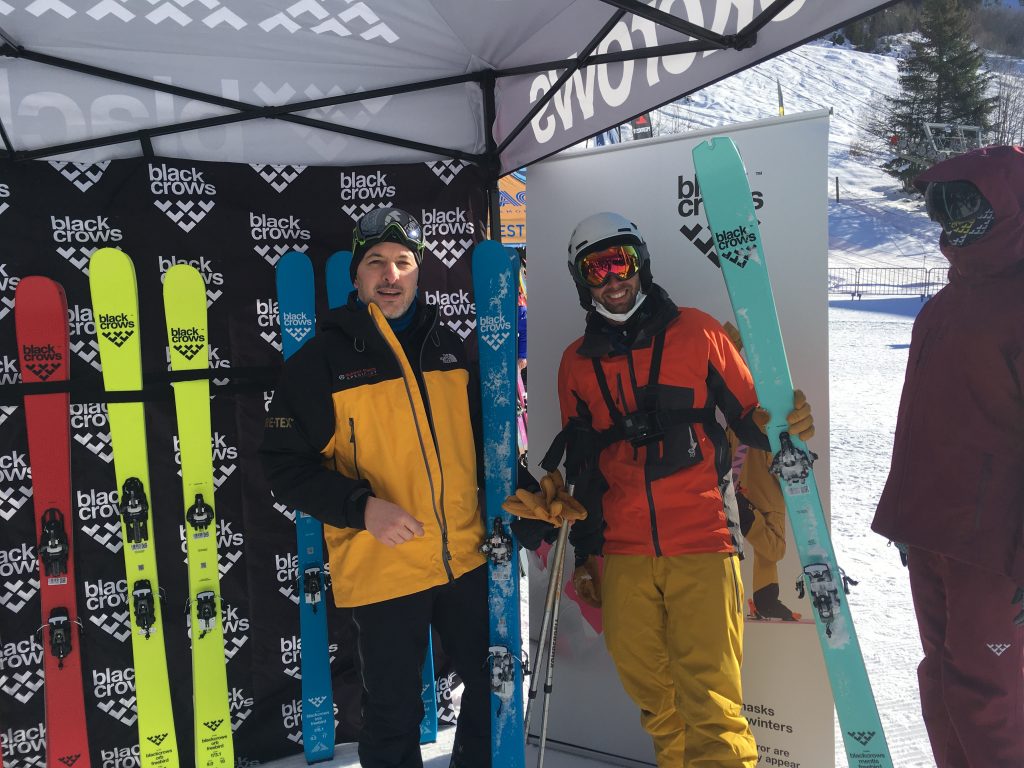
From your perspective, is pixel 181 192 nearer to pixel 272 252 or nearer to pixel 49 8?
pixel 272 252

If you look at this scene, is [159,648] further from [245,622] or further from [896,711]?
[896,711]

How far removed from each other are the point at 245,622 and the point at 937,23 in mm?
44696

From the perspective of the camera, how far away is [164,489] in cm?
260

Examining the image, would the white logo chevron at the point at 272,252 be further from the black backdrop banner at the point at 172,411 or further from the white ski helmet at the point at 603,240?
the white ski helmet at the point at 603,240

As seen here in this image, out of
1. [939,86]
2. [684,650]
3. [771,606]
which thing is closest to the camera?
[684,650]

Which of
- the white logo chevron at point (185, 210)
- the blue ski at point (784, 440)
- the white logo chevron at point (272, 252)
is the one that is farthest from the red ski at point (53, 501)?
the blue ski at point (784, 440)

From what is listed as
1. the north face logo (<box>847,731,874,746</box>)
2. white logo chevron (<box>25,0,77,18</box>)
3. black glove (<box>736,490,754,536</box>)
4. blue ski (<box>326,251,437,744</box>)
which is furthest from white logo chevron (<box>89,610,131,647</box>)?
the north face logo (<box>847,731,874,746</box>)

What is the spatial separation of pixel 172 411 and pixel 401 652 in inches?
52.1

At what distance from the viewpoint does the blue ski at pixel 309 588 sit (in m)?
2.57

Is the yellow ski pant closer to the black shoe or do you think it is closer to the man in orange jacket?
the man in orange jacket

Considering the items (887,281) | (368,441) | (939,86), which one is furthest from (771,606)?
(939,86)

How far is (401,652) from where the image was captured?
195 cm

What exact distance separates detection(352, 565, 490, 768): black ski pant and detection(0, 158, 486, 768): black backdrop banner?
87 centimetres

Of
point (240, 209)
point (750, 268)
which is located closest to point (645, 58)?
point (750, 268)
